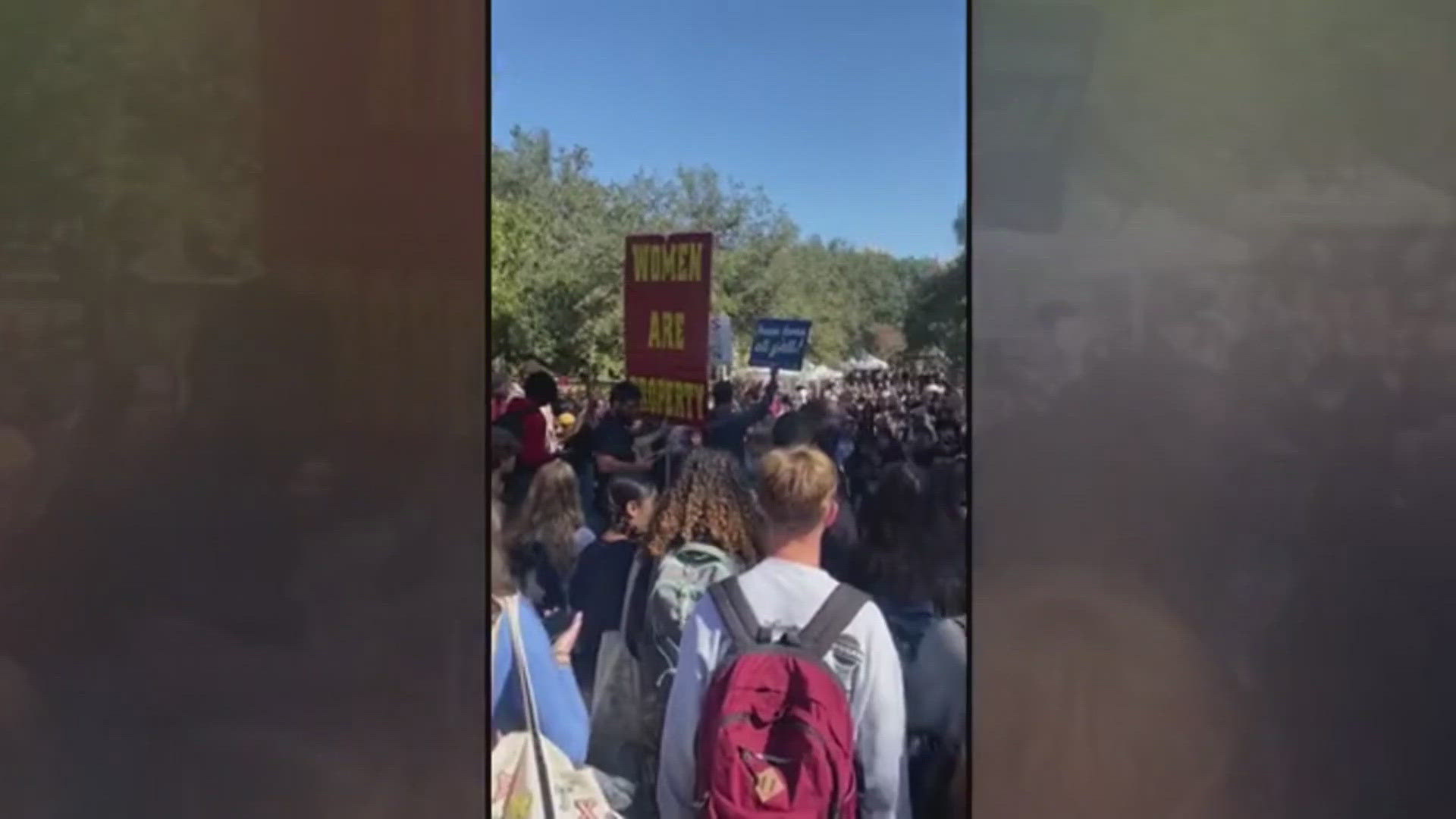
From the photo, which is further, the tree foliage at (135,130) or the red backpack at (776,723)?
the red backpack at (776,723)

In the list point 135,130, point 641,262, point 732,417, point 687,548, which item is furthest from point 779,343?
A: point 135,130

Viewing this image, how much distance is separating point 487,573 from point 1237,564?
4.68ft

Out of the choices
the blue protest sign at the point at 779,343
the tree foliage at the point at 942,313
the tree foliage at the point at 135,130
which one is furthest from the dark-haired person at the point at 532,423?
the tree foliage at the point at 942,313

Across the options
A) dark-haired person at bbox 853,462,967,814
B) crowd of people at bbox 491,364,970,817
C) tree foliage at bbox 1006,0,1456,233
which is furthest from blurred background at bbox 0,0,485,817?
tree foliage at bbox 1006,0,1456,233

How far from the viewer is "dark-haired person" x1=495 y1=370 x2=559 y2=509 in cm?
218

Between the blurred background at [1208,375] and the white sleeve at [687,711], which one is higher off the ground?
the blurred background at [1208,375]

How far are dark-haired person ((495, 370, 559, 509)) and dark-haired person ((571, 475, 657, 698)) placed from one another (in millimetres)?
144

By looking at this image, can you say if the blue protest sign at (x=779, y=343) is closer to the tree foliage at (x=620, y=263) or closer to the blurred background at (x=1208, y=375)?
the tree foliage at (x=620, y=263)

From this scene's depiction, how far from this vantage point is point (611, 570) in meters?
2.22

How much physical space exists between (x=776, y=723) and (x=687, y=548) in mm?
378

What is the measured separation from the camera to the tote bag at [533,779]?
2232mm

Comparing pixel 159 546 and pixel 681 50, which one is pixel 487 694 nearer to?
pixel 159 546

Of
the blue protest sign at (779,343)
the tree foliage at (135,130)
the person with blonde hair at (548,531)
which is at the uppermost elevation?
the tree foliage at (135,130)

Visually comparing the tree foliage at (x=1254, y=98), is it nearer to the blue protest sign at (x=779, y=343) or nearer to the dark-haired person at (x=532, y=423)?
the blue protest sign at (x=779, y=343)
